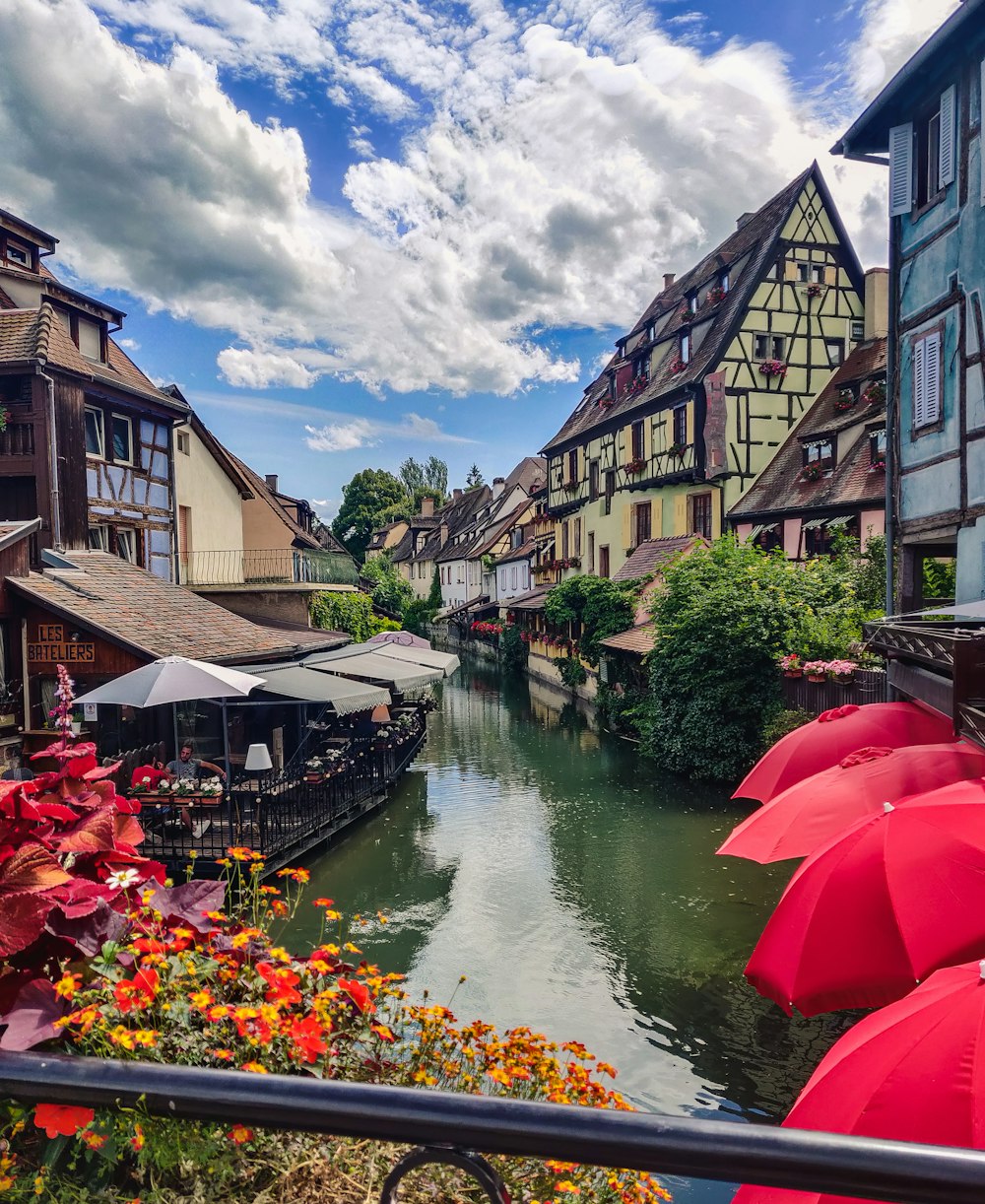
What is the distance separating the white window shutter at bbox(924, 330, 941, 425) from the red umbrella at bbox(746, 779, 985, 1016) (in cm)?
876

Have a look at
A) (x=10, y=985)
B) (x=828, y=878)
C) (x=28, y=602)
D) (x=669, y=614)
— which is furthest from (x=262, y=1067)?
(x=669, y=614)

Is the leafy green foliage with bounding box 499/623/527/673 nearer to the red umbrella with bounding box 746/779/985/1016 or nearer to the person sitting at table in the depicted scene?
the person sitting at table

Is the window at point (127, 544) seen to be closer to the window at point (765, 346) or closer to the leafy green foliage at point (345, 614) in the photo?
the leafy green foliage at point (345, 614)

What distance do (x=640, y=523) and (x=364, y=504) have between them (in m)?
60.5

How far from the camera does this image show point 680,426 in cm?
2723

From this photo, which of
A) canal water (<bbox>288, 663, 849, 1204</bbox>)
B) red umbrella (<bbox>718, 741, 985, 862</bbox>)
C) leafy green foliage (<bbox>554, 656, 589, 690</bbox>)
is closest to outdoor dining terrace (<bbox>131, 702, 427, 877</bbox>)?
canal water (<bbox>288, 663, 849, 1204</bbox>)

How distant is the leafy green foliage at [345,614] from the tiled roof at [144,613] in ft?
18.5

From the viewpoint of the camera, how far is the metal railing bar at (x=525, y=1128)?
0.98 meters

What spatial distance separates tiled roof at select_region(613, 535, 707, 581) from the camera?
26703mm

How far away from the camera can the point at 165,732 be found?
51.1 feet

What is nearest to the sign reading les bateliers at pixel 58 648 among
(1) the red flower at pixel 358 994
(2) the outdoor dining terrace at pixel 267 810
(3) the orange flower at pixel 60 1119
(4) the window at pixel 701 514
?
(2) the outdoor dining terrace at pixel 267 810

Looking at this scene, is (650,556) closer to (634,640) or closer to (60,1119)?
(634,640)

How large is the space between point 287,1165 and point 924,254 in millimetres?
13964

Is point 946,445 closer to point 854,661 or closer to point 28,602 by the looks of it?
point 854,661
